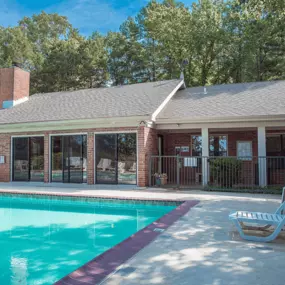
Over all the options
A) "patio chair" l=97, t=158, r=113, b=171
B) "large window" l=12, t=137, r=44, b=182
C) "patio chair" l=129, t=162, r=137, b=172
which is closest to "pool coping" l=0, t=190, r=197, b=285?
"patio chair" l=129, t=162, r=137, b=172

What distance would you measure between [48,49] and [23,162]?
18.6m

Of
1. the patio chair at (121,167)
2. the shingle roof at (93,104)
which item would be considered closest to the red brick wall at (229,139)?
the shingle roof at (93,104)

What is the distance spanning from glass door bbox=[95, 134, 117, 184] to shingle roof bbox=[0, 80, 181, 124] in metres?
1.01

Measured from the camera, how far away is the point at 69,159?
12.5 m

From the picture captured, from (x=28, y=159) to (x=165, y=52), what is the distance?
18.5m

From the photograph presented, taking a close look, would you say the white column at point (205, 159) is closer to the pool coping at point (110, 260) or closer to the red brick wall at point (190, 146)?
the red brick wall at point (190, 146)

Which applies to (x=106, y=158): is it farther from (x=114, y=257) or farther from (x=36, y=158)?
(x=114, y=257)

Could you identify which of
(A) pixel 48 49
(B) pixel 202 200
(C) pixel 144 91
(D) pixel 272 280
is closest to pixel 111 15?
(A) pixel 48 49

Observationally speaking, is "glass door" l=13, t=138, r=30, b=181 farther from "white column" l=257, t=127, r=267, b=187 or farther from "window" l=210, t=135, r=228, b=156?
"white column" l=257, t=127, r=267, b=187

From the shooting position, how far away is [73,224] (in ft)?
22.7

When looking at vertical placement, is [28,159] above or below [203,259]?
above

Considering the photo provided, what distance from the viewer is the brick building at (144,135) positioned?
11.1m

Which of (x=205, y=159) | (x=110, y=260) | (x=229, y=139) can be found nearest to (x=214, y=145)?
(x=229, y=139)

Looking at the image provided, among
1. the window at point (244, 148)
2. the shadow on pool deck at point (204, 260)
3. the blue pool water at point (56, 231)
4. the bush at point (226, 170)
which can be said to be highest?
the window at point (244, 148)
